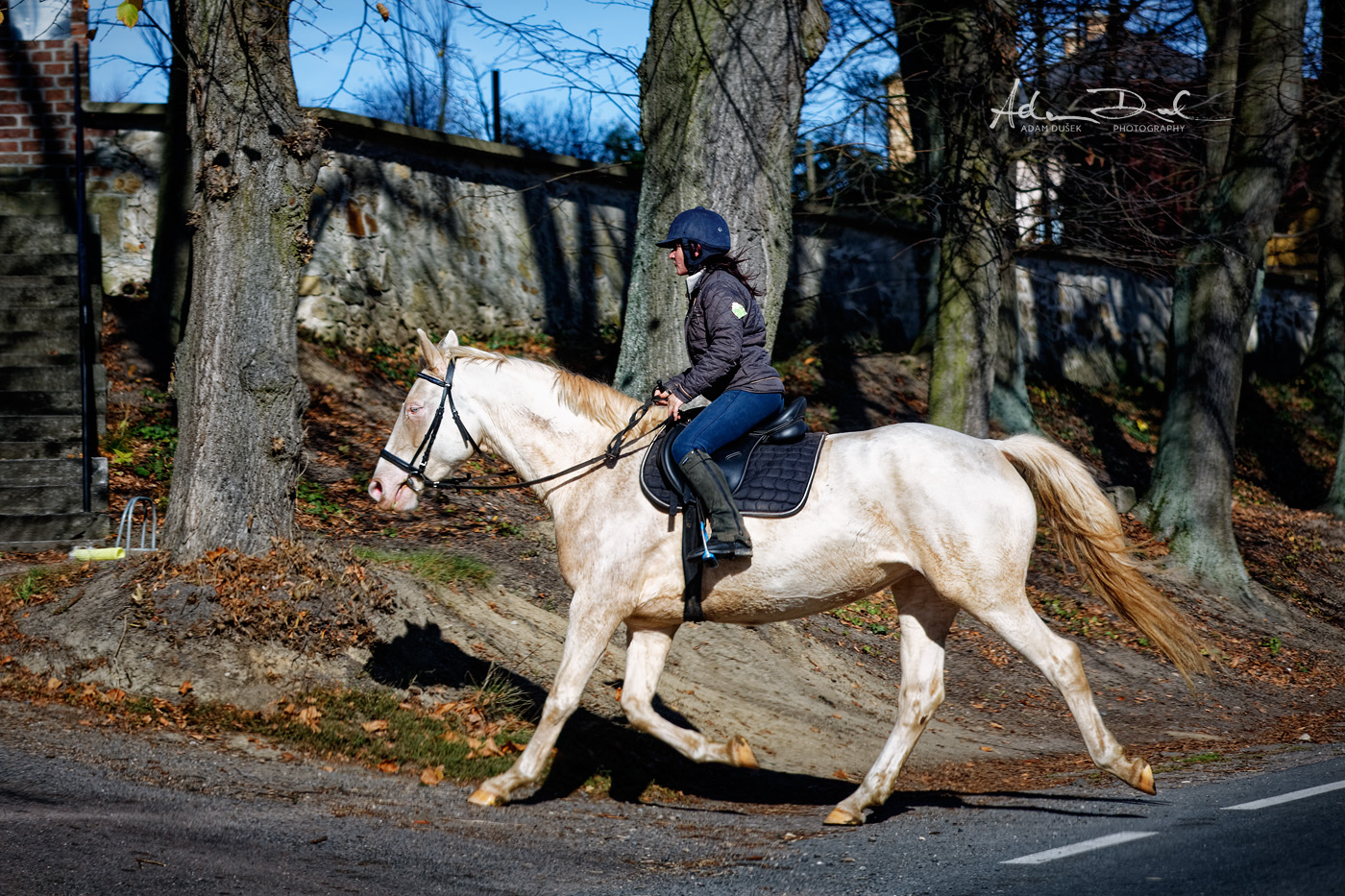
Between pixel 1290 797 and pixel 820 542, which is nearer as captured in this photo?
pixel 820 542

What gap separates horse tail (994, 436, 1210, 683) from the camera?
627 centimetres

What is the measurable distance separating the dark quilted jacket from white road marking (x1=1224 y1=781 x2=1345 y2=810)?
3.27 meters

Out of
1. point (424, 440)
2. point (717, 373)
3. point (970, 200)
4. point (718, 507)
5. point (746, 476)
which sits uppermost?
point (970, 200)

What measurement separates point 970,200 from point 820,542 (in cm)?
773

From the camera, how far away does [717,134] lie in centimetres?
915

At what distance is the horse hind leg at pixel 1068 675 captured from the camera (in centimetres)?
579

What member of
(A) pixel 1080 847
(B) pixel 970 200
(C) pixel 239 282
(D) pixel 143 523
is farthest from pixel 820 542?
(B) pixel 970 200


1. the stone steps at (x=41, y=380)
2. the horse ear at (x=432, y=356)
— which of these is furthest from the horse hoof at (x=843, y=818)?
the stone steps at (x=41, y=380)

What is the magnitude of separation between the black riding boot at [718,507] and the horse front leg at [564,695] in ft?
2.38

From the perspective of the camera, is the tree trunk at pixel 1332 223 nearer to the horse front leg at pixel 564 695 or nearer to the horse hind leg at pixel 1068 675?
the horse hind leg at pixel 1068 675

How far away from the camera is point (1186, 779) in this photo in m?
7.14

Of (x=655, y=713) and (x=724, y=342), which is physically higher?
(x=724, y=342)

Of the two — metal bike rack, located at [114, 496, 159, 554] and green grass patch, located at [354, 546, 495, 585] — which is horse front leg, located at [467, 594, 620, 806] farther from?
metal bike rack, located at [114, 496, 159, 554]

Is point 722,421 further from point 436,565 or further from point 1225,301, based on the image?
point 1225,301
